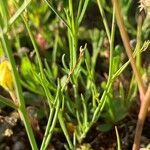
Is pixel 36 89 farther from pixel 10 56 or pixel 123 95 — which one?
pixel 10 56

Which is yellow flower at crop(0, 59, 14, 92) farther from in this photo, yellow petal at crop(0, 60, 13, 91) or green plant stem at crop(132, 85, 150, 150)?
green plant stem at crop(132, 85, 150, 150)

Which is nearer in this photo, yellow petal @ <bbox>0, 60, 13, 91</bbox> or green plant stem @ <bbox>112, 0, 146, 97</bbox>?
green plant stem @ <bbox>112, 0, 146, 97</bbox>

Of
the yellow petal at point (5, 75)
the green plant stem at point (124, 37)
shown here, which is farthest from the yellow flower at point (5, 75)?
the green plant stem at point (124, 37)

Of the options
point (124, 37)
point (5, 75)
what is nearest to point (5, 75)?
point (5, 75)

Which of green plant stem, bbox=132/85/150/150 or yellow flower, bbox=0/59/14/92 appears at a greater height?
yellow flower, bbox=0/59/14/92

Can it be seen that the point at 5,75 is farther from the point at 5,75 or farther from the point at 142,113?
the point at 142,113

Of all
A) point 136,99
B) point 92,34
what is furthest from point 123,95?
point 92,34

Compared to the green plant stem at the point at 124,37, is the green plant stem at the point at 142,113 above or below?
below

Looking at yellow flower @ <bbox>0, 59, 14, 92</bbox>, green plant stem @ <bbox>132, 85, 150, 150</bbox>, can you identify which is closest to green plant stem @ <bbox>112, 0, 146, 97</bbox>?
green plant stem @ <bbox>132, 85, 150, 150</bbox>

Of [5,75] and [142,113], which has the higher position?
[5,75]

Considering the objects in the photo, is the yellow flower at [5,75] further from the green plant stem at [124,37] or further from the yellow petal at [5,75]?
the green plant stem at [124,37]

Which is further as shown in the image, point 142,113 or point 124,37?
point 142,113

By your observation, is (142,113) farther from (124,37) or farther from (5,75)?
(5,75)
